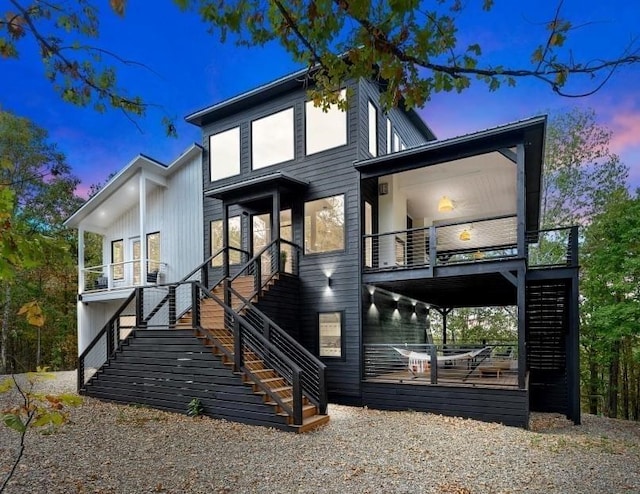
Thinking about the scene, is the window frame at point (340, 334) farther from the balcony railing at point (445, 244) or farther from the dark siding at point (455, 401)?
the balcony railing at point (445, 244)

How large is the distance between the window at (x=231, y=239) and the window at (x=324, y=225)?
2.20m

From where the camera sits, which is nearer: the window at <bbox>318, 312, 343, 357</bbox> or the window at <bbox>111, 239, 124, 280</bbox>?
the window at <bbox>318, 312, 343, 357</bbox>

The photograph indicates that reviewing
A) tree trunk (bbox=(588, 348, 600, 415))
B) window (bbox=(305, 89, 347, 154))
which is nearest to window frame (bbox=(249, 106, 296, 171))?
window (bbox=(305, 89, 347, 154))

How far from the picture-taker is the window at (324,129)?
11.0 meters

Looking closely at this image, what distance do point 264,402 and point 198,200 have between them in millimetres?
7939

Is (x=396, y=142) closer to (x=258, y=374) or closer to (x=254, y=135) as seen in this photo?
(x=254, y=135)

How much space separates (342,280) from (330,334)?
141 centimetres

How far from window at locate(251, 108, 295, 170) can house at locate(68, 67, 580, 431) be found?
0.04 meters

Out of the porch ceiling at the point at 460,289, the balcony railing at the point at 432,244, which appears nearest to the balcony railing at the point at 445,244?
the balcony railing at the point at 432,244

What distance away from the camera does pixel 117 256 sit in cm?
1631

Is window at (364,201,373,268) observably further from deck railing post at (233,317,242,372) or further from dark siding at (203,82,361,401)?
deck railing post at (233,317,242,372)

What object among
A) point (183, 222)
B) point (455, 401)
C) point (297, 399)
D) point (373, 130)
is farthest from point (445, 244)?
point (297, 399)

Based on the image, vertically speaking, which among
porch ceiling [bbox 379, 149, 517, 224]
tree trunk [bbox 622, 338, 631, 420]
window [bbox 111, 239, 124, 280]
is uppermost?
porch ceiling [bbox 379, 149, 517, 224]

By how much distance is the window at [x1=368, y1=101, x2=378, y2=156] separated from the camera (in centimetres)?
1144
